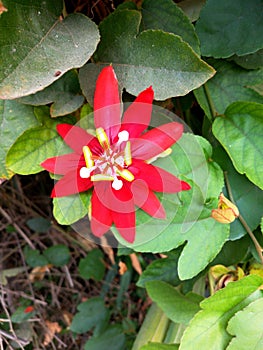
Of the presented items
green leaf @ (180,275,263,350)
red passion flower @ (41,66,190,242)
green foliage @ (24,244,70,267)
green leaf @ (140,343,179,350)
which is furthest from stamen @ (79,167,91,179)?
green foliage @ (24,244,70,267)

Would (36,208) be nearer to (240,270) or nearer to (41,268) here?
(41,268)

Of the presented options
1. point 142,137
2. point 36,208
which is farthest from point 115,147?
point 36,208

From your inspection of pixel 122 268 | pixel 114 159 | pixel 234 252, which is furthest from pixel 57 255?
pixel 114 159

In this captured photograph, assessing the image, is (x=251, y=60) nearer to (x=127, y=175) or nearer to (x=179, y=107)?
(x=179, y=107)

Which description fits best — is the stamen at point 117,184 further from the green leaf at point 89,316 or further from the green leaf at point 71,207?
the green leaf at point 89,316

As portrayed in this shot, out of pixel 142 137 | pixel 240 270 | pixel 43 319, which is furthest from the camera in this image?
pixel 43 319
